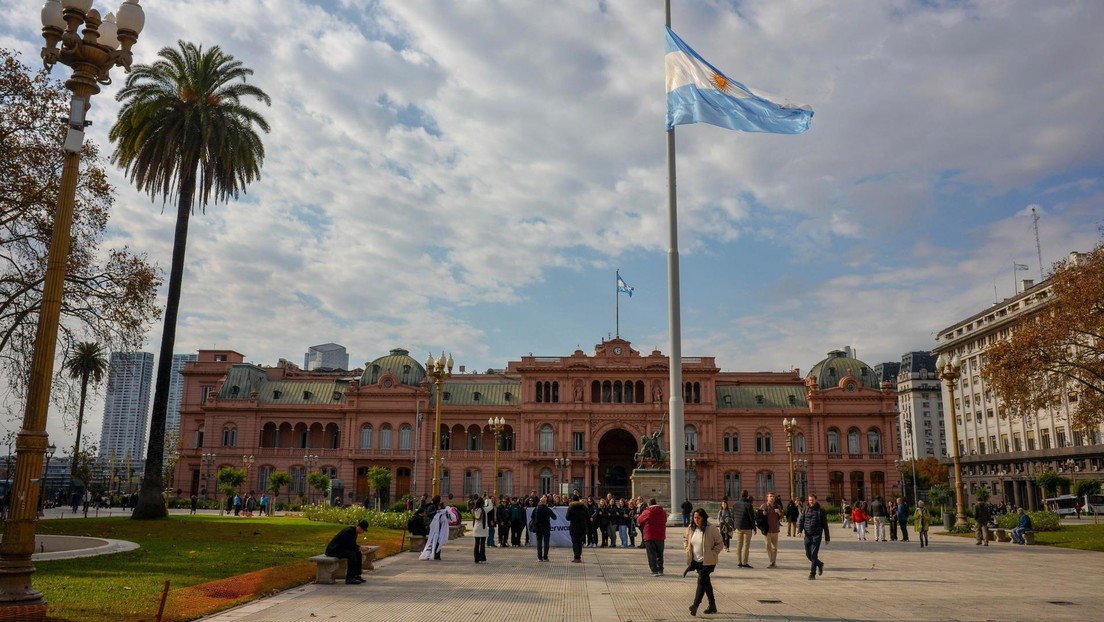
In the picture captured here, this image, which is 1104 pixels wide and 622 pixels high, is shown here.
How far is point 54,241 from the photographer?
12117 mm

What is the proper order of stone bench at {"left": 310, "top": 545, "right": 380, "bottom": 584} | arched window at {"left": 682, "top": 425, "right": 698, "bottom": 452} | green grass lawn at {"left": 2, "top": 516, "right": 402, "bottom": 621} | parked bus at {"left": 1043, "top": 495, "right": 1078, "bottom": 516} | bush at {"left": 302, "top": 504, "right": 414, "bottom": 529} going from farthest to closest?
arched window at {"left": 682, "top": 425, "right": 698, "bottom": 452} → parked bus at {"left": 1043, "top": 495, "right": 1078, "bottom": 516} → bush at {"left": 302, "top": 504, "right": 414, "bottom": 529} → stone bench at {"left": 310, "top": 545, "right": 380, "bottom": 584} → green grass lawn at {"left": 2, "top": 516, "right": 402, "bottom": 621}

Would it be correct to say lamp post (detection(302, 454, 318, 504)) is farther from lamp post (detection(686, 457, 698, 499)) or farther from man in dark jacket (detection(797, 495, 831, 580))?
man in dark jacket (detection(797, 495, 831, 580))

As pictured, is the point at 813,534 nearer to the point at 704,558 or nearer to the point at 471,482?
the point at 704,558

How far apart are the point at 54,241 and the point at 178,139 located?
28.0 m

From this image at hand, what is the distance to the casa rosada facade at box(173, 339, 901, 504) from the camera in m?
74.8

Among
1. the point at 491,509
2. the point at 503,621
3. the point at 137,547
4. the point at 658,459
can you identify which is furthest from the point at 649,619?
the point at 658,459

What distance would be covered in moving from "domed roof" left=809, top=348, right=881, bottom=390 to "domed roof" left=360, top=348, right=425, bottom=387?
131 ft

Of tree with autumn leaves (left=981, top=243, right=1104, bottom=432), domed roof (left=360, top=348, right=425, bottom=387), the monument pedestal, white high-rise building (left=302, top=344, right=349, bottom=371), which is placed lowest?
the monument pedestal

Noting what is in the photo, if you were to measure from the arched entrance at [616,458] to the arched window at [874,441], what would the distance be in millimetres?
22216

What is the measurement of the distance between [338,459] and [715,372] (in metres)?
37.3

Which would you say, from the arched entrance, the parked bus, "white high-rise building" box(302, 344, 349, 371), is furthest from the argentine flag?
"white high-rise building" box(302, 344, 349, 371)

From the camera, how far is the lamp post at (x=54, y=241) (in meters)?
11.0

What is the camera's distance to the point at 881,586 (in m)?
16.7

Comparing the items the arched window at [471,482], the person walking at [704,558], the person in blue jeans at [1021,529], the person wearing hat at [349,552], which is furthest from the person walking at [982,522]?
the arched window at [471,482]
